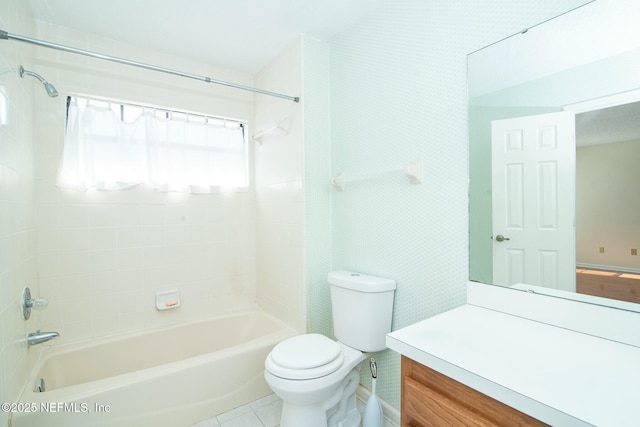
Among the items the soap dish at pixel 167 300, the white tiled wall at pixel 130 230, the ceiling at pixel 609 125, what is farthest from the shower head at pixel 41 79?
the ceiling at pixel 609 125

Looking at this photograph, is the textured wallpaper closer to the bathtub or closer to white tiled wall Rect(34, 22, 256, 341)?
the bathtub

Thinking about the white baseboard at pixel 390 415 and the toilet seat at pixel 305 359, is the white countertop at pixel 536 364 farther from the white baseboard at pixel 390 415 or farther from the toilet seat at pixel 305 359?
the white baseboard at pixel 390 415

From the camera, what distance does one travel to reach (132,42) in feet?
6.97

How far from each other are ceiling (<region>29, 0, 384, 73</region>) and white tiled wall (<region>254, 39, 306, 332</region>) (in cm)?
20

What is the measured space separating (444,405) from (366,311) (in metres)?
0.78

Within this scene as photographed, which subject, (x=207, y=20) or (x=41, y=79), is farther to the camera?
(x=207, y=20)

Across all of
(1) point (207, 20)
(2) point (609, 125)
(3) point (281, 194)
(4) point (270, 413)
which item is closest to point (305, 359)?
(4) point (270, 413)

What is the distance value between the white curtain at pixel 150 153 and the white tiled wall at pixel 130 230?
8 centimetres

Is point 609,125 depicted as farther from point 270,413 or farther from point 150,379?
point 150,379

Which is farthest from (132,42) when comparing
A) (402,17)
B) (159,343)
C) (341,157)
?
(159,343)

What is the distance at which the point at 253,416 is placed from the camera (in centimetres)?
176

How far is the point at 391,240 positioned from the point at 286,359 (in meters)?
0.83

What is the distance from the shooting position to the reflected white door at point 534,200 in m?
1.08

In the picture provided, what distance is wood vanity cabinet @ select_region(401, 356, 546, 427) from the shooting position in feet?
2.38
